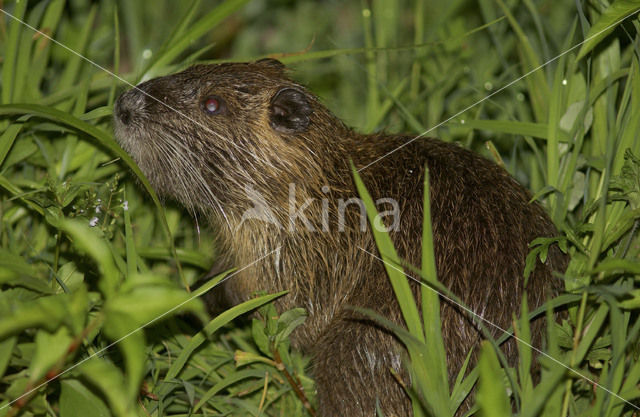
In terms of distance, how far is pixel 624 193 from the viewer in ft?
9.45

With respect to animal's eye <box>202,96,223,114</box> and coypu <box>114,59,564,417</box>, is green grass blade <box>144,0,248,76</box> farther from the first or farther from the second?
animal's eye <box>202,96,223,114</box>

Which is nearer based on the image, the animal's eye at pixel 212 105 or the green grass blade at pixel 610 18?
the green grass blade at pixel 610 18

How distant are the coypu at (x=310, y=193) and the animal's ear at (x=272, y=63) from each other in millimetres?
90

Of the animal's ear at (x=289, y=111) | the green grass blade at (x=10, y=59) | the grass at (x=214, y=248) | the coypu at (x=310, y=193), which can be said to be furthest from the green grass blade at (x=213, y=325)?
the green grass blade at (x=10, y=59)

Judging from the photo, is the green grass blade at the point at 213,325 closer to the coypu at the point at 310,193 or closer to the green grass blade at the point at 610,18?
the coypu at the point at 310,193

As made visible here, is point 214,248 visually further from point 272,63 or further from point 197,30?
point 197,30

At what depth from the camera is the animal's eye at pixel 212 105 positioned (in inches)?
124

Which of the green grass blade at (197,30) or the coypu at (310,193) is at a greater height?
the green grass blade at (197,30)

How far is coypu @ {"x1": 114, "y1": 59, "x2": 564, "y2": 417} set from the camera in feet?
9.54

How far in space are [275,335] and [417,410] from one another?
68cm

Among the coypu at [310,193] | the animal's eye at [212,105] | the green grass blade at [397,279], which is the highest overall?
the animal's eye at [212,105]

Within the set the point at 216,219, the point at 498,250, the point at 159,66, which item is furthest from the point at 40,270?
the point at 498,250

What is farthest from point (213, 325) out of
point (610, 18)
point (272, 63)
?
point (610, 18)

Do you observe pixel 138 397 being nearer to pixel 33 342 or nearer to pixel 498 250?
pixel 33 342
